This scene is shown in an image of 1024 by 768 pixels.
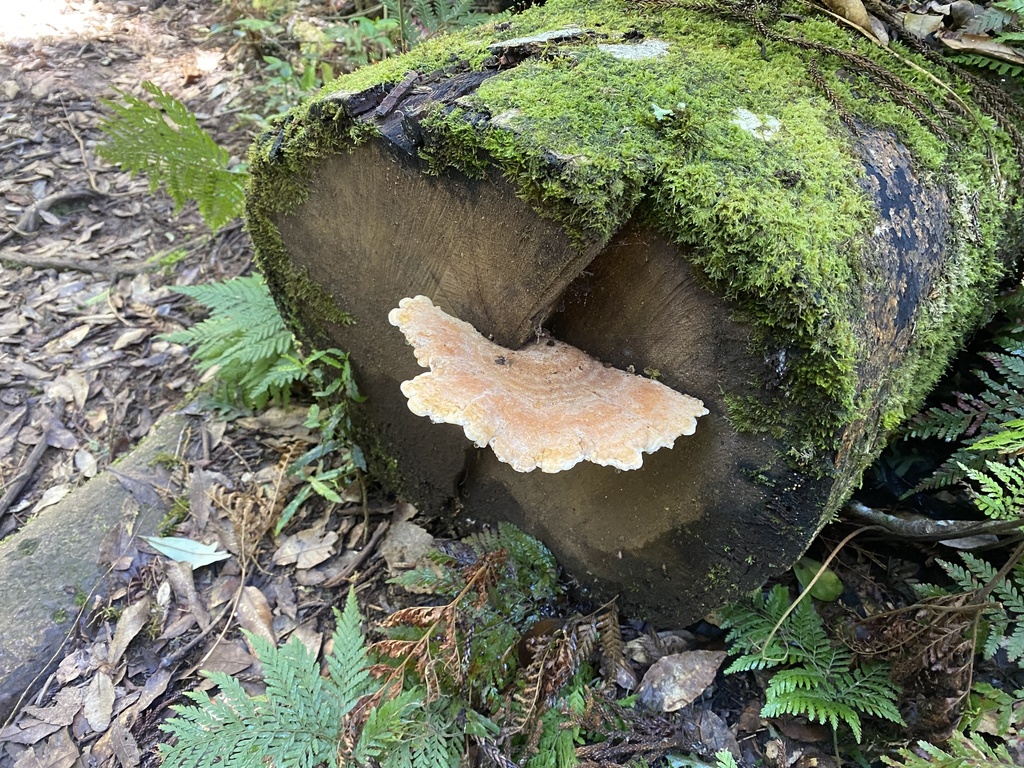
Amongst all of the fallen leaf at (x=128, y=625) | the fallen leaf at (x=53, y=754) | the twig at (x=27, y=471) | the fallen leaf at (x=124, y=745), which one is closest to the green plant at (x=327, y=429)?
the fallen leaf at (x=128, y=625)

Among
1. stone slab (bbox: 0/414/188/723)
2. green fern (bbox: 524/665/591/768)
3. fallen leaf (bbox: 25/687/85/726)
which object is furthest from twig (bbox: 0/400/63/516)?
green fern (bbox: 524/665/591/768)

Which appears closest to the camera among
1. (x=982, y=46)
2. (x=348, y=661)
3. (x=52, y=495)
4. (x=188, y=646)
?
(x=348, y=661)

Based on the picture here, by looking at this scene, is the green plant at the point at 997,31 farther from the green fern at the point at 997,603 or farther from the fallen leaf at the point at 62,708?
the fallen leaf at the point at 62,708

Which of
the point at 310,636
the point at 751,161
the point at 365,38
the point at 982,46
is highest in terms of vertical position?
the point at 982,46

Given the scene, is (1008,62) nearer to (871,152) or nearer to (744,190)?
(871,152)

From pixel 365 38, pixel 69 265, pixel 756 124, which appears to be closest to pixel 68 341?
pixel 69 265

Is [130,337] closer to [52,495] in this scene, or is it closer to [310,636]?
[52,495]

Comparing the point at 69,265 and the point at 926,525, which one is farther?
the point at 69,265
